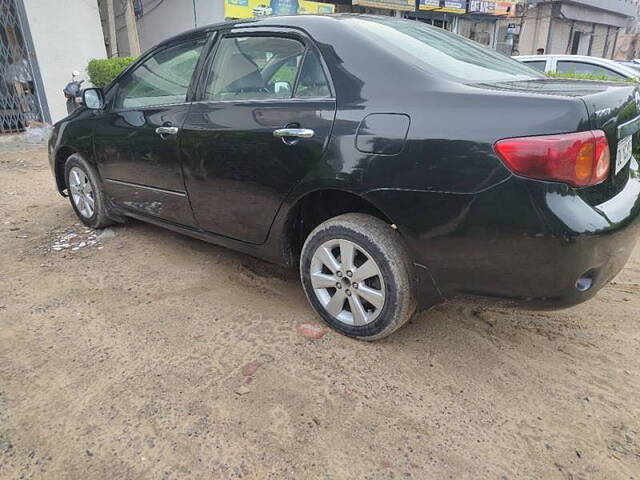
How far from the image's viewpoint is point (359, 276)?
8.11 ft

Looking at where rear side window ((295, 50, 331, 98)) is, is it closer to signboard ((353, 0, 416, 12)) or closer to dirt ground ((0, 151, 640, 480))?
dirt ground ((0, 151, 640, 480))

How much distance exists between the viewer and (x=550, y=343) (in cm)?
261

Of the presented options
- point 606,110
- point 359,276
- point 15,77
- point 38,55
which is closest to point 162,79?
point 359,276

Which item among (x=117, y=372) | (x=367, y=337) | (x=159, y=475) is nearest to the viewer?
(x=159, y=475)

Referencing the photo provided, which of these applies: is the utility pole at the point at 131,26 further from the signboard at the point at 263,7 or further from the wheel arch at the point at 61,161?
the wheel arch at the point at 61,161

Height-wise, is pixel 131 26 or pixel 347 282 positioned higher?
pixel 131 26

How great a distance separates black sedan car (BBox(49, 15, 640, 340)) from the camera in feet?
6.36

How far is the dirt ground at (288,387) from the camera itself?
1.89 meters

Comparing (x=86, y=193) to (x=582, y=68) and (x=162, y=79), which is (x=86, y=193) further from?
(x=582, y=68)

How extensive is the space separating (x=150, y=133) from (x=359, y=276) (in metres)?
1.85

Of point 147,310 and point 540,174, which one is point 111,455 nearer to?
point 147,310

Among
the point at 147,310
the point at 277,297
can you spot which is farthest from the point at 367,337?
the point at 147,310

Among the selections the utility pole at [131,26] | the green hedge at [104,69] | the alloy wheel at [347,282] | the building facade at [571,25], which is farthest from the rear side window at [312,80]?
the building facade at [571,25]

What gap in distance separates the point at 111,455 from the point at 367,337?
1.29 m
